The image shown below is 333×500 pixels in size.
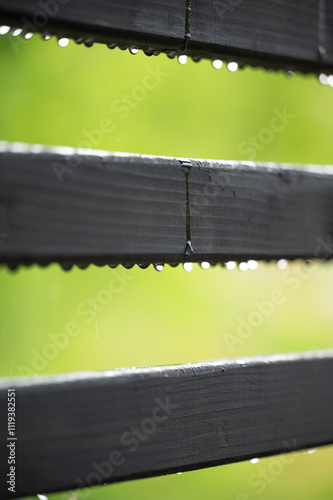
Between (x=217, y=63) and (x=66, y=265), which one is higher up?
(x=217, y=63)

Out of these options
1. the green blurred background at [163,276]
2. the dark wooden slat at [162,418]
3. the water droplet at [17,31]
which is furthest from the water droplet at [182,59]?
the dark wooden slat at [162,418]

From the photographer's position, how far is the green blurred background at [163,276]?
1478mm

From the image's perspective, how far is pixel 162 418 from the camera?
90 centimetres

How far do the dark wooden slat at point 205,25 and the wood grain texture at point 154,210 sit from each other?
0.20 metres

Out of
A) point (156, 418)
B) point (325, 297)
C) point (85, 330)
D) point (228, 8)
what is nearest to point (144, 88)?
point (228, 8)

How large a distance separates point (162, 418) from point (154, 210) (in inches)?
14.2

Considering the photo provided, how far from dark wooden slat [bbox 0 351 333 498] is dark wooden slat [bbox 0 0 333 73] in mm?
553

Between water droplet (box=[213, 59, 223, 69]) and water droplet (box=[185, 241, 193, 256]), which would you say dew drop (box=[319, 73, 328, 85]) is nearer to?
water droplet (box=[213, 59, 223, 69])

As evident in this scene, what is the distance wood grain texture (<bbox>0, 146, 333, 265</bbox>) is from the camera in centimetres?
76

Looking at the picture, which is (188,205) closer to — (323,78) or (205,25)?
(205,25)

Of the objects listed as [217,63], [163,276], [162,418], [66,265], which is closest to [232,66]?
[217,63]

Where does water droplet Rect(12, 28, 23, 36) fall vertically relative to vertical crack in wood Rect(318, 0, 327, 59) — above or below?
below

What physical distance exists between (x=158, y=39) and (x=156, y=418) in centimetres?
66

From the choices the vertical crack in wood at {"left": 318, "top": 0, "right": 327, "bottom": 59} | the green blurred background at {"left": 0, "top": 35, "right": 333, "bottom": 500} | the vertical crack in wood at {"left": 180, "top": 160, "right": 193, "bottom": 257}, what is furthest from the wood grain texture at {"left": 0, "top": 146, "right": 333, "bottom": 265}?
the vertical crack in wood at {"left": 318, "top": 0, "right": 327, "bottom": 59}
